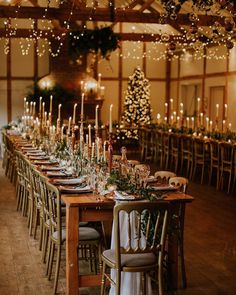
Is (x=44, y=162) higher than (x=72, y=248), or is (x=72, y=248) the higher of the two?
(x=44, y=162)

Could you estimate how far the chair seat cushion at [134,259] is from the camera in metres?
4.08

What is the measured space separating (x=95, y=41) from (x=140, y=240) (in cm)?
1304

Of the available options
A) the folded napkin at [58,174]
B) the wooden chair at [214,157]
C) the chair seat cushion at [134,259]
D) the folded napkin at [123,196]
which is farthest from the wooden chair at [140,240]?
the wooden chair at [214,157]

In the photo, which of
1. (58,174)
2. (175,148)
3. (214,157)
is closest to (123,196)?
(58,174)

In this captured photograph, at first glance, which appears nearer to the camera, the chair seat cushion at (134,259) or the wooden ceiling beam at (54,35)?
the chair seat cushion at (134,259)

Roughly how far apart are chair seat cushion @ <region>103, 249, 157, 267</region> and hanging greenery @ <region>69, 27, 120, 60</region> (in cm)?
1239

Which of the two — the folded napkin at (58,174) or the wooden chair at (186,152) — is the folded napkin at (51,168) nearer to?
the folded napkin at (58,174)

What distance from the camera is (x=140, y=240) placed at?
4.29 m

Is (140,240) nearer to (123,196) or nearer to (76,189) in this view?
(123,196)

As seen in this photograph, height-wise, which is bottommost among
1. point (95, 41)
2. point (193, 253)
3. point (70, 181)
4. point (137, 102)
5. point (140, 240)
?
point (193, 253)

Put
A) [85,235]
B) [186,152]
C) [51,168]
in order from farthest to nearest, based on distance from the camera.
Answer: [186,152], [51,168], [85,235]

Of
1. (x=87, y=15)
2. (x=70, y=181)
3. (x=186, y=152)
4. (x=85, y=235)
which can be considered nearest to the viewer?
Answer: (x=85, y=235)

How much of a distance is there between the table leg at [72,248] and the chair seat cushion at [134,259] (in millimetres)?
410

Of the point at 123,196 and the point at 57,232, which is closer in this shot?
the point at 123,196
